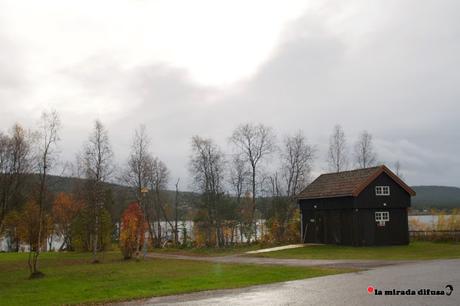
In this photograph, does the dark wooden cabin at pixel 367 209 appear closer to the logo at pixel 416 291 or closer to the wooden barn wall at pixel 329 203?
the wooden barn wall at pixel 329 203

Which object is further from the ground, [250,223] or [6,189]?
[6,189]

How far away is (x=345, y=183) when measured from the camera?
43.2 meters

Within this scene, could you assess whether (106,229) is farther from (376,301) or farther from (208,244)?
(376,301)

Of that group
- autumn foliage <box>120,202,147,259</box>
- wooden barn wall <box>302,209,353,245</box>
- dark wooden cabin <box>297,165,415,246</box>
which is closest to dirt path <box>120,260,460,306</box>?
dark wooden cabin <box>297,165,415,246</box>

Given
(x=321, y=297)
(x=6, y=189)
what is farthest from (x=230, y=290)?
(x=6, y=189)

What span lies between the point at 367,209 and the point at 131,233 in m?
20.4

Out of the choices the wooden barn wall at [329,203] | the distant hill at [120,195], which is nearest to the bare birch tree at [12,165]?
the distant hill at [120,195]

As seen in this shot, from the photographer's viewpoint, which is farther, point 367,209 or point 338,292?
point 367,209

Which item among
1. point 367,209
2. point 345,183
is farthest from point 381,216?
point 345,183

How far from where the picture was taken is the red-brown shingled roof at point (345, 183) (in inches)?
1618

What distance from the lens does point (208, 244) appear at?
55000 mm

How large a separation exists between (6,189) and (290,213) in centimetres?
3053

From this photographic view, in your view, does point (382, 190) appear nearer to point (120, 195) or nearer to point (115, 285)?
point (115, 285)

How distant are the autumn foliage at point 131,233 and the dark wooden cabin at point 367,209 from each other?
17003 mm
